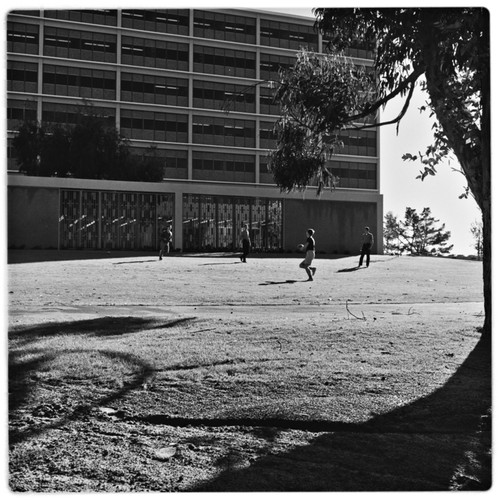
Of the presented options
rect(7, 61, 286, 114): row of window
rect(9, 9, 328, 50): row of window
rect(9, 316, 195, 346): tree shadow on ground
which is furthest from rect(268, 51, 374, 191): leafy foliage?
rect(9, 316, 195, 346): tree shadow on ground

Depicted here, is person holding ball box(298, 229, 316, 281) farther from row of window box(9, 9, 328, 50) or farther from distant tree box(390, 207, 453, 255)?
distant tree box(390, 207, 453, 255)

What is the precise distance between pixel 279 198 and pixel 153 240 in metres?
5.70

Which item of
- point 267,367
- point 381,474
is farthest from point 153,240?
point 381,474

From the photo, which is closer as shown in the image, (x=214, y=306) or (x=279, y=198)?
(x=214, y=306)

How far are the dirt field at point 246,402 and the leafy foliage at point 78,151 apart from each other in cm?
2303

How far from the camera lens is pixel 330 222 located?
28.5 m

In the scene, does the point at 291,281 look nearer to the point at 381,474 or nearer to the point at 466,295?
the point at 466,295

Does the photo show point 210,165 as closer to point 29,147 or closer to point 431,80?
point 29,147

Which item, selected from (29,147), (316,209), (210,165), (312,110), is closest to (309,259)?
(312,110)

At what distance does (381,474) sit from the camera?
12.6 ft

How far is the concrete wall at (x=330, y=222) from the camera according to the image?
89.1 ft

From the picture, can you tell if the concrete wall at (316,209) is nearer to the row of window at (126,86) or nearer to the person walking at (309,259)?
the row of window at (126,86)

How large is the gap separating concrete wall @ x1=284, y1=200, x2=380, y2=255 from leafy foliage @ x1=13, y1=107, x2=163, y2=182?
10.4 m

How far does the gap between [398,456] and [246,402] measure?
1.35 meters
